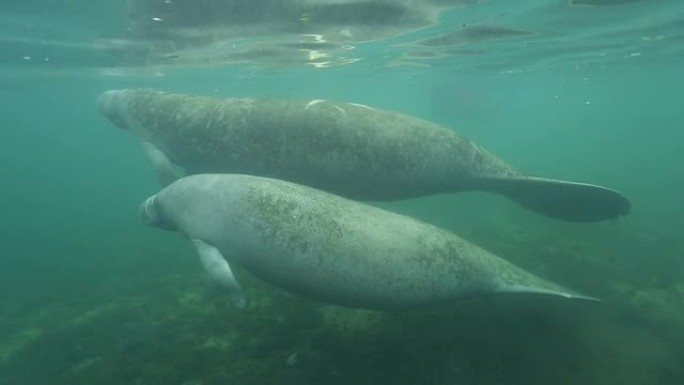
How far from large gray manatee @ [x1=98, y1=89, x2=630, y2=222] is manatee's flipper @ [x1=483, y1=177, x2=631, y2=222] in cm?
1

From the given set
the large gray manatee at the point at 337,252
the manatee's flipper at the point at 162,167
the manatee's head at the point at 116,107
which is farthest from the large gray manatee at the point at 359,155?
the manatee's head at the point at 116,107

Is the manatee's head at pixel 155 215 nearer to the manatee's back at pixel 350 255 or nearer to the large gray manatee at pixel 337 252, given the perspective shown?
the large gray manatee at pixel 337 252

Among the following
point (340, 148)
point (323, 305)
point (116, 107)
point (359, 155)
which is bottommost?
point (323, 305)

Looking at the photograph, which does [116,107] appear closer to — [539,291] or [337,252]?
[337,252]

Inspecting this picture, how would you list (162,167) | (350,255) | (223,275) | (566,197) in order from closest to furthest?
(350,255), (223,275), (566,197), (162,167)

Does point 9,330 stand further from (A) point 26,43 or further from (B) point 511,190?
(A) point 26,43

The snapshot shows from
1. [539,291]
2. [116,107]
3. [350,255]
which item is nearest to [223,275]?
[350,255]

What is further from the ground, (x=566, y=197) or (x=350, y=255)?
(x=350, y=255)

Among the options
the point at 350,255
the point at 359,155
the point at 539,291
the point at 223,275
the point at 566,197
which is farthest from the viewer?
the point at 566,197

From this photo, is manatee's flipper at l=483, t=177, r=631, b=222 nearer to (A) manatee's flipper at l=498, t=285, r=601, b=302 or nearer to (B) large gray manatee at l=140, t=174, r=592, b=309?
(B) large gray manatee at l=140, t=174, r=592, b=309

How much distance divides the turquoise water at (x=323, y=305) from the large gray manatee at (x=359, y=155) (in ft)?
5.95

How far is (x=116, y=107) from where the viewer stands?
11359 millimetres

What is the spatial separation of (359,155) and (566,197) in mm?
3553

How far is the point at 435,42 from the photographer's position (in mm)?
21375
